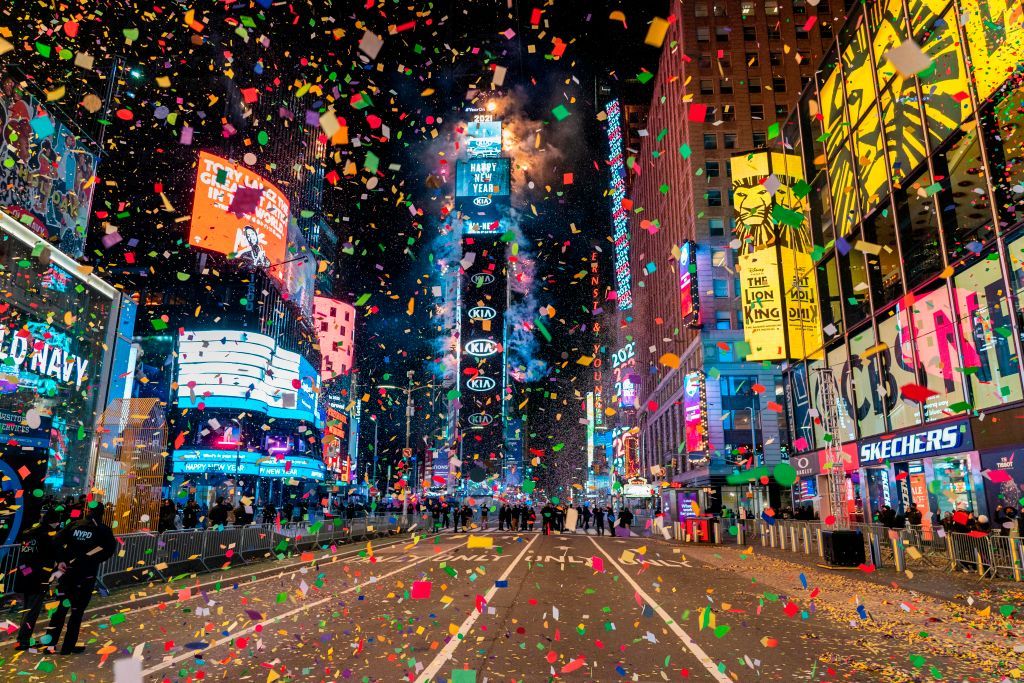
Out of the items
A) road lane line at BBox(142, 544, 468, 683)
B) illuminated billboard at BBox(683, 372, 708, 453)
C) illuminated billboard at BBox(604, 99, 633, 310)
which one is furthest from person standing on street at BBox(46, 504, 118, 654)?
illuminated billboard at BBox(604, 99, 633, 310)

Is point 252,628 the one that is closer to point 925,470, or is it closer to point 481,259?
point 925,470

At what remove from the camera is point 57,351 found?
2058 cm

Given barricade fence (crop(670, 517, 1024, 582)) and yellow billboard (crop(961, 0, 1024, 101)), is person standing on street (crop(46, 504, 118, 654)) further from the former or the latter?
yellow billboard (crop(961, 0, 1024, 101))

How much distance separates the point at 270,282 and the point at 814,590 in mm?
61945

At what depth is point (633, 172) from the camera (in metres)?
98.1

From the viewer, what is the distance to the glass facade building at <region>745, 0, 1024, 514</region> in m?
19.6

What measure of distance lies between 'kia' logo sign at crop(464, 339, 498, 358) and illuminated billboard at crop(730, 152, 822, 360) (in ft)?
→ 448

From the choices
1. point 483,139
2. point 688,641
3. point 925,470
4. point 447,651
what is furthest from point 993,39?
point 483,139

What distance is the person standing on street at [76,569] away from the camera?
7.19 metres

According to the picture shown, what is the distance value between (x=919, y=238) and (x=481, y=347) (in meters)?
151

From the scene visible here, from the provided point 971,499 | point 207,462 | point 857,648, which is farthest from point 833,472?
point 207,462

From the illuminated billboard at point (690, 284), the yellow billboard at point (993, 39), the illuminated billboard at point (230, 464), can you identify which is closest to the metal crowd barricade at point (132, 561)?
the yellow billboard at point (993, 39)

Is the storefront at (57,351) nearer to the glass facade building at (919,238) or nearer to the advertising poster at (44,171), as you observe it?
the advertising poster at (44,171)

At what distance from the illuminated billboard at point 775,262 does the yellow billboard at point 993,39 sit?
35.7 ft
